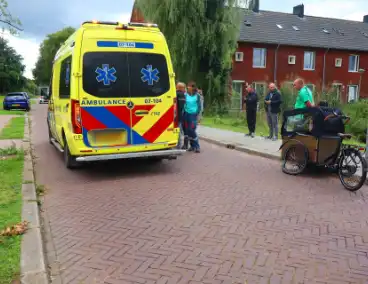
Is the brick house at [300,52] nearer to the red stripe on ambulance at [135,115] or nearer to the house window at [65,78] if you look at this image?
the house window at [65,78]

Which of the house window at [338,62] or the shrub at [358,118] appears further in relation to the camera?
the house window at [338,62]

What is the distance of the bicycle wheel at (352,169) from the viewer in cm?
611

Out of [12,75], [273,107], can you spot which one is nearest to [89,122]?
[273,107]

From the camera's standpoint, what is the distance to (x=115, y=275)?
11.3ft

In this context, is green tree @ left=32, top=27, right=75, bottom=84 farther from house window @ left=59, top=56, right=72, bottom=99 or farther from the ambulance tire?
the ambulance tire

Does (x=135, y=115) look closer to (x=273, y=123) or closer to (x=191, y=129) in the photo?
(x=191, y=129)

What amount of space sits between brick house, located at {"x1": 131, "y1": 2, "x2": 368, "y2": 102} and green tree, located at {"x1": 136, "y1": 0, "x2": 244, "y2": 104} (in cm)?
641

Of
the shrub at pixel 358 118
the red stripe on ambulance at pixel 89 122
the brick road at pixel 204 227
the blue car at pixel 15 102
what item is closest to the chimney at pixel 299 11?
the shrub at pixel 358 118

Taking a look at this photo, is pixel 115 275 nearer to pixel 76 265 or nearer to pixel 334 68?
pixel 76 265

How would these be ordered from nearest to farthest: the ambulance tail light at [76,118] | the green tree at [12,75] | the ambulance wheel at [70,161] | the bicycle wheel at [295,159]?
the ambulance tail light at [76,118], the bicycle wheel at [295,159], the ambulance wheel at [70,161], the green tree at [12,75]

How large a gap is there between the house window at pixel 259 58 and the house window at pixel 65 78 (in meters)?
25.0

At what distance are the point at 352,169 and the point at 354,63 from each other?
32.7 meters

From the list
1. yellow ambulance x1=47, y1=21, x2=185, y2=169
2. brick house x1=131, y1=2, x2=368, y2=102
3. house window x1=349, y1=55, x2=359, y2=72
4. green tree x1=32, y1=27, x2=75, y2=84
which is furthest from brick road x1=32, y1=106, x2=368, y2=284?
green tree x1=32, y1=27, x2=75, y2=84

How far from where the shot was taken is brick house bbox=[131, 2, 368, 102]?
Result: 3077 cm
